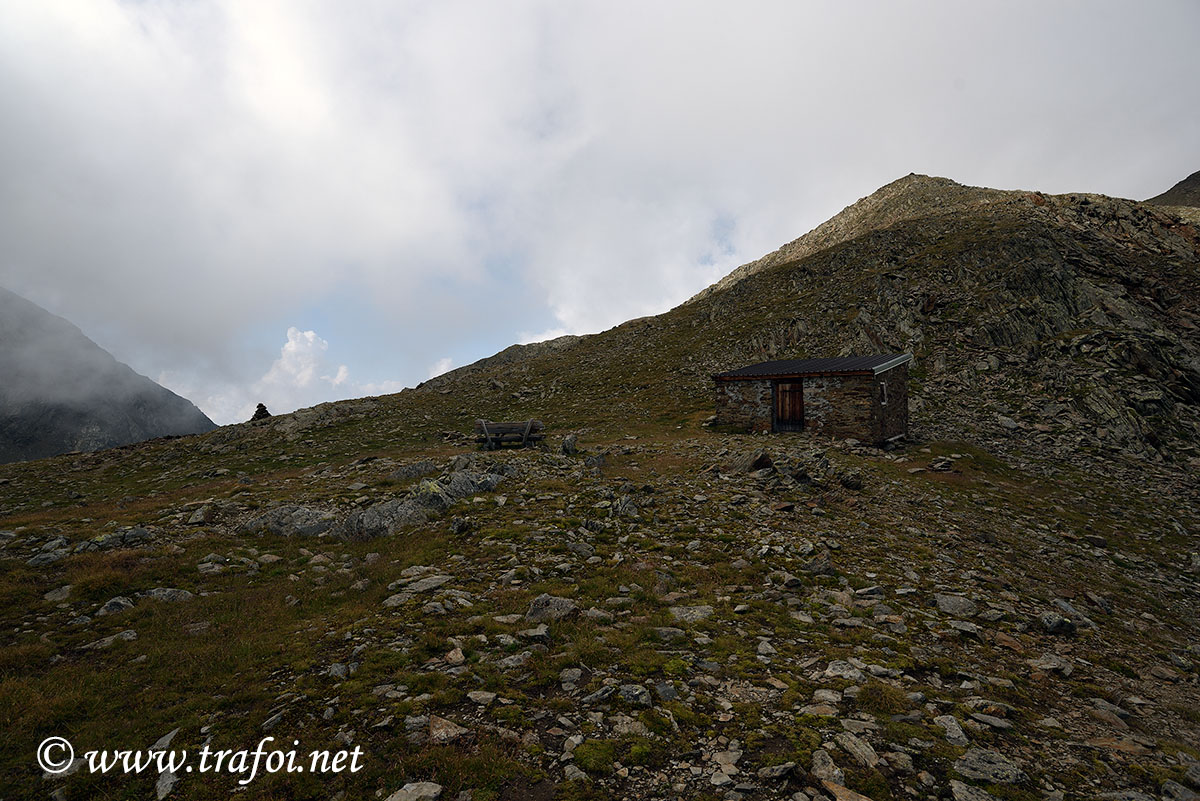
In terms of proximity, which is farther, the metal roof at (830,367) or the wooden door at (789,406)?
the wooden door at (789,406)

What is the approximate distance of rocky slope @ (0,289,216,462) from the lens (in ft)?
156

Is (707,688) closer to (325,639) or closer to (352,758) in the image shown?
(352,758)

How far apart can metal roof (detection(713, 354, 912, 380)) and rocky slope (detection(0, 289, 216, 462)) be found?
6630cm

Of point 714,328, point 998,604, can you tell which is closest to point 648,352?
point 714,328

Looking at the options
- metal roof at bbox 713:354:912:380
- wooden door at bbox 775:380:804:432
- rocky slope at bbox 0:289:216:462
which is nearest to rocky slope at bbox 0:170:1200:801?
wooden door at bbox 775:380:804:432

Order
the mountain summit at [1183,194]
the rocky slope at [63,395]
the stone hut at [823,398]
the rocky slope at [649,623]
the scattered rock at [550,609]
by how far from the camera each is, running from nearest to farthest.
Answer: the rocky slope at [649,623] → the scattered rock at [550,609] → the stone hut at [823,398] → the rocky slope at [63,395] → the mountain summit at [1183,194]

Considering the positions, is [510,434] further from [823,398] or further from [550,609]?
[550,609]

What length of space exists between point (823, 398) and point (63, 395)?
76.9m

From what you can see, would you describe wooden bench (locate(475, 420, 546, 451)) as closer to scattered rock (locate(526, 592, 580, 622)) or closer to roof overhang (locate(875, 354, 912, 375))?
scattered rock (locate(526, 592, 580, 622))

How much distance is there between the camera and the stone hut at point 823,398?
77.0 feet

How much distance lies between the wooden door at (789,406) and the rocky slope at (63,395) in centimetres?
6742

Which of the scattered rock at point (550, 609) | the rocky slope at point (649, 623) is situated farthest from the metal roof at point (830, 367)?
the scattered rock at point (550, 609)

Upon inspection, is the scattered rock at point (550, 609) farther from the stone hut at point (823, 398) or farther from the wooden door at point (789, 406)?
the wooden door at point (789, 406)

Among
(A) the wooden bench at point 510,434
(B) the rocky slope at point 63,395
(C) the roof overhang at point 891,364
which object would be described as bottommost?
(A) the wooden bench at point 510,434
